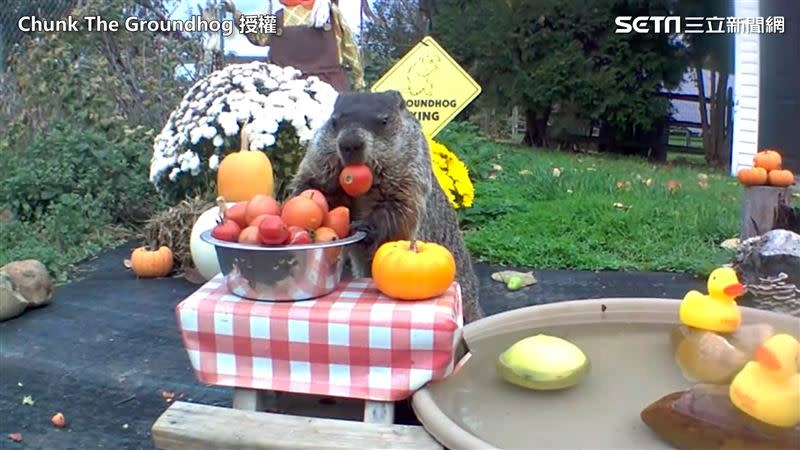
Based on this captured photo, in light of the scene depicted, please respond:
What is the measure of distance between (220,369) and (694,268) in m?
3.59

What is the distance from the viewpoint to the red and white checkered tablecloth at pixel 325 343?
212 cm

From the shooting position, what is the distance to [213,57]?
7.67 meters

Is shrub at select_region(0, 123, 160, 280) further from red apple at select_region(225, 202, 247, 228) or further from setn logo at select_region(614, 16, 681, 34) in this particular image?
setn logo at select_region(614, 16, 681, 34)

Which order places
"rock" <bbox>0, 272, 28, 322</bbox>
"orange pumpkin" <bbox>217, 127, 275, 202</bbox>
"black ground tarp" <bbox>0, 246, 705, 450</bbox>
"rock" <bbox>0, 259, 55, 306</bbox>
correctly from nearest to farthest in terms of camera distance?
"black ground tarp" <bbox>0, 246, 705, 450</bbox>, "rock" <bbox>0, 272, 28, 322</bbox>, "rock" <bbox>0, 259, 55, 306</bbox>, "orange pumpkin" <bbox>217, 127, 275, 202</bbox>

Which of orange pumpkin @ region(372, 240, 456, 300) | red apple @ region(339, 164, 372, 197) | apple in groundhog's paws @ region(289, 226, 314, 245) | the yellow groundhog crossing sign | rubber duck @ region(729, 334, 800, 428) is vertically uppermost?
the yellow groundhog crossing sign

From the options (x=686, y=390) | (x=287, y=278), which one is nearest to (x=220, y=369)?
(x=287, y=278)

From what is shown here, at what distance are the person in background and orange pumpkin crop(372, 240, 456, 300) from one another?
4273 millimetres

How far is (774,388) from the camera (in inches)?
71.4

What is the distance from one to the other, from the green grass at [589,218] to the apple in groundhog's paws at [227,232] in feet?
10.9

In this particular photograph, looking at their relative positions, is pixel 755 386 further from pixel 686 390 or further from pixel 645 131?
pixel 645 131

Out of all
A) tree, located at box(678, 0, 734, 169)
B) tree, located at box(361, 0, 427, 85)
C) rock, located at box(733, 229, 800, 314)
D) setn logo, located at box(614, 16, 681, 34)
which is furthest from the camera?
tree, located at box(361, 0, 427, 85)

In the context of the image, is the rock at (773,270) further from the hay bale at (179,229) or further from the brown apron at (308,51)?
the brown apron at (308,51)

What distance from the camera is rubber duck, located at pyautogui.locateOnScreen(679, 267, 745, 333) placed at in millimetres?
2230

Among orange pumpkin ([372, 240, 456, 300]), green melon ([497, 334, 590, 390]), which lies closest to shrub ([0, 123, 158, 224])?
orange pumpkin ([372, 240, 456, 300])
